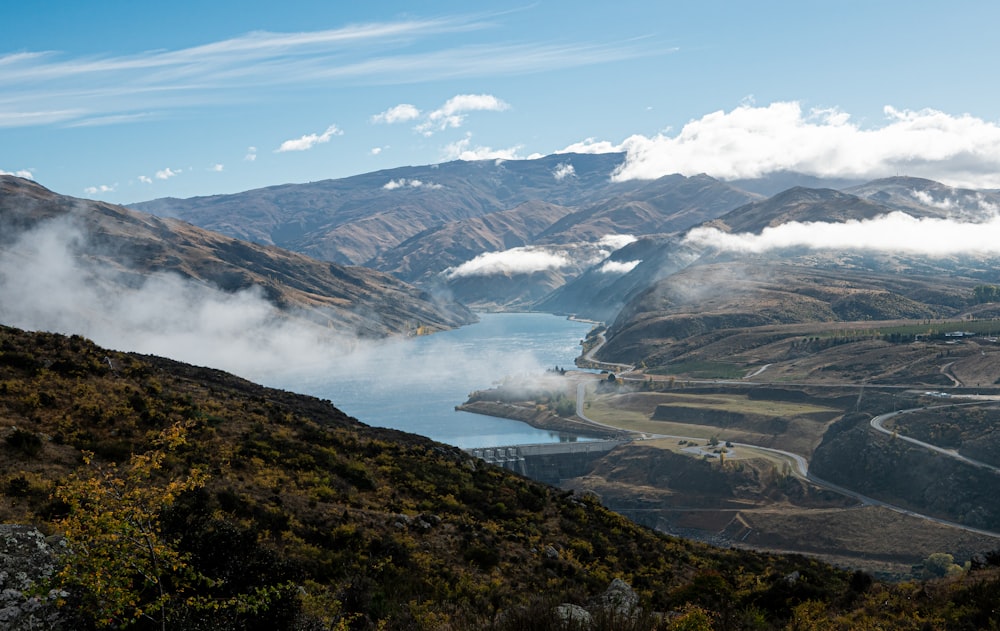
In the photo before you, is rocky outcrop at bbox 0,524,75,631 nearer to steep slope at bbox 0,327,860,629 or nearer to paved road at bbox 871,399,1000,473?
steep slope at bbox 0,327,860,629

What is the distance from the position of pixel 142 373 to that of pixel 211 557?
74.4 ft

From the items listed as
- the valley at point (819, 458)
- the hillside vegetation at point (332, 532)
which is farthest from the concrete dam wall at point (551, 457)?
the hillside vegetation at point (332, 532)

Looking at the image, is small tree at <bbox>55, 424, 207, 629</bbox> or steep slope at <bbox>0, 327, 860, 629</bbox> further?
steep slope at <bbox>0, 327, 860, 629</bbox>

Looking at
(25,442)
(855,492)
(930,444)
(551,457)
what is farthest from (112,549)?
(930,444)

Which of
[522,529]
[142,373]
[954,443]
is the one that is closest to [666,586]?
[522,529]

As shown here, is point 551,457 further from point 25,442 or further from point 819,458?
point 25,442

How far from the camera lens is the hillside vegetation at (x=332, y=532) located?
11.9 m

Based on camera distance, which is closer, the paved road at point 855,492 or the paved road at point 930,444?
the paved road at point 855,492

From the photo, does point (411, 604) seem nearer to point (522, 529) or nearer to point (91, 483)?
point (91, 483)

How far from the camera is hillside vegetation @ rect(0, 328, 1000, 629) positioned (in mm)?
11883

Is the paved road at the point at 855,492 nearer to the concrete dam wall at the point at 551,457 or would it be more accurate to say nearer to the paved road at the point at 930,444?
the paved road at the point at 930,444

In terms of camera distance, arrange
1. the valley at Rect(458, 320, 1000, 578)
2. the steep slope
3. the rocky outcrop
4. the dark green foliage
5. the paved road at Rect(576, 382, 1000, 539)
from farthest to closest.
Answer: the paved road at Rect(576, 382, 1000, 539)
the valley at Rect(458, 320, 1000, 578)
the dark green foliage
the steep slope
the rocky outcrop

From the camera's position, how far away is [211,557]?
12641mm

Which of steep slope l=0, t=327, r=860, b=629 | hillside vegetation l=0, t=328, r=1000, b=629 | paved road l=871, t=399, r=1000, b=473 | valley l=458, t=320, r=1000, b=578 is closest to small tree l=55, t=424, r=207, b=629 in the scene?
hillside vegetation l=0, t=328, r=1000, b=629
